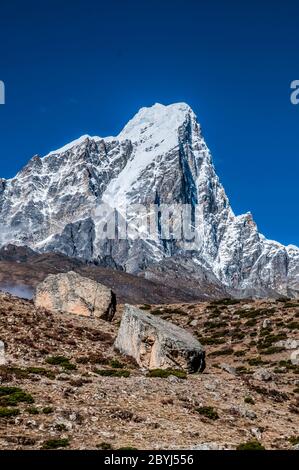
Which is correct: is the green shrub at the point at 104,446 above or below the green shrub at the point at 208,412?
below

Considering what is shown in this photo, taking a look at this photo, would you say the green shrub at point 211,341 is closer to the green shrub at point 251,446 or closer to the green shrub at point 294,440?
the green shrub at point 294,440

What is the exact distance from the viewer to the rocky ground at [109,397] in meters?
23.8

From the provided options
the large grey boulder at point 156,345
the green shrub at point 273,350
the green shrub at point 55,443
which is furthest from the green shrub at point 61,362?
the green shrub at point 273,350

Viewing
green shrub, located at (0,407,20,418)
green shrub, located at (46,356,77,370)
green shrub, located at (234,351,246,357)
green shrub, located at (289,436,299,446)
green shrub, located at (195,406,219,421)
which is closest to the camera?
green shrub, located at (0,407,20,418)

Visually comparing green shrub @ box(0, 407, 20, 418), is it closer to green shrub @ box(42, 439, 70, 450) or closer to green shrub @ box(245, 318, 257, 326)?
green shrub @ box(42, 439, 70, 450)

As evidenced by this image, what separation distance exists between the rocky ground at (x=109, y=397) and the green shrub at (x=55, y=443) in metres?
0.04

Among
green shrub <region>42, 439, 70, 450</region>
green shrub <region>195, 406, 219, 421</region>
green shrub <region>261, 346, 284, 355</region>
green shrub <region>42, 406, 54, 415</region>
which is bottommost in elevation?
green shrub <region>42, 439, 70, 450</region>

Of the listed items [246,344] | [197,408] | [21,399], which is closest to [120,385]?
[197,408]

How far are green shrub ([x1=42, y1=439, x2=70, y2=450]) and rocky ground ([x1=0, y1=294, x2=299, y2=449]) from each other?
4 centimetres

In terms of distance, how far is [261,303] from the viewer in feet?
278

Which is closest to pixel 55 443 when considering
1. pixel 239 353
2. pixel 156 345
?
pixel 156 345

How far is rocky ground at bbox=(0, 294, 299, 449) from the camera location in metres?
23.8

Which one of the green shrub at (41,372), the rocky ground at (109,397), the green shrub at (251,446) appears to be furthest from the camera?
the green shrub at (41,372)

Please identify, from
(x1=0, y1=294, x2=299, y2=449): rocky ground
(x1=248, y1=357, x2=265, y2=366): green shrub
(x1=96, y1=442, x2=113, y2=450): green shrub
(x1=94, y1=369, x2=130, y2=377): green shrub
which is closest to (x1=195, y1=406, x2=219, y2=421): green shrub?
(x1=0, y1=294, x2=299, y2=449): rocky ground
